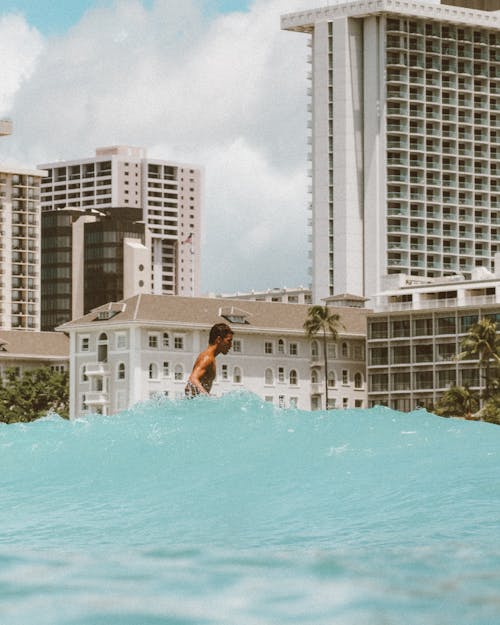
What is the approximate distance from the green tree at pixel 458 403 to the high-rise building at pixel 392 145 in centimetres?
4881

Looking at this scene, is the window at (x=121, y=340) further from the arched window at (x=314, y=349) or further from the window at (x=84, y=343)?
the arched window at (x=314, y=349)

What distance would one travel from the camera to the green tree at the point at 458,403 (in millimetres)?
130625

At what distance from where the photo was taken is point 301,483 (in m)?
37.1

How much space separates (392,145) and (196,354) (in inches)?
1911

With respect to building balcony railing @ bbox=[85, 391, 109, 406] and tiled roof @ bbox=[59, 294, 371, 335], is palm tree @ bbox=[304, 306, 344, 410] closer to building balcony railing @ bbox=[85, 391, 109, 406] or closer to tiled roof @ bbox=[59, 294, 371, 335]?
tiled roof @ bbox=[59, 294, 371, 335]

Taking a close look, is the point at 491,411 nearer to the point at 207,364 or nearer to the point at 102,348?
the point at 102,348

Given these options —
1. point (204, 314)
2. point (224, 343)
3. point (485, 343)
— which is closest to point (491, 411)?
point (485, 343)

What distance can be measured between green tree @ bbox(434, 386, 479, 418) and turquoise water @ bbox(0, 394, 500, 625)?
256 feet

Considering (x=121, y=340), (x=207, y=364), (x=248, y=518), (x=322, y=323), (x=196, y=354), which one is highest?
(x=322, y=323)

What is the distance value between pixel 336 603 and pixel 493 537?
6.42 m

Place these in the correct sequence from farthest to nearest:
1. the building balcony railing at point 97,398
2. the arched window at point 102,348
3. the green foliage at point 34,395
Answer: the arched window at point 102,348, the green foliage at point 34,395, the building balcony railing at point 97,398

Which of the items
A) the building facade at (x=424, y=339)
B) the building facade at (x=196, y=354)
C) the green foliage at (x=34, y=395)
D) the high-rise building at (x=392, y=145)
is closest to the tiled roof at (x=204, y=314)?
the building facade at (x=196, y=354)

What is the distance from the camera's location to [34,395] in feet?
495

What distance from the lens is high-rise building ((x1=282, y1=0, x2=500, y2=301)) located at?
184000mm
